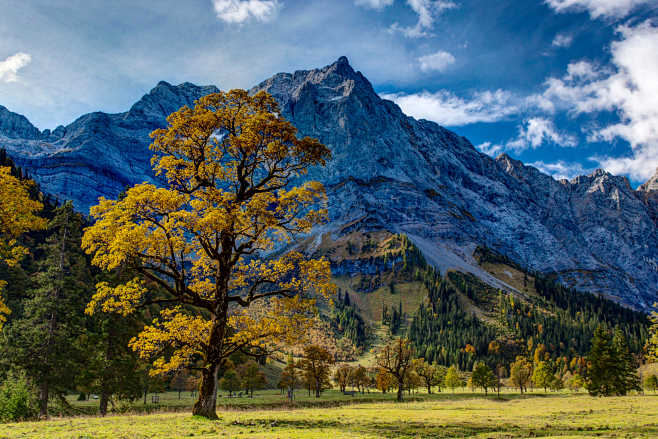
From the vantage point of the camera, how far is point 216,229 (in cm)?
1905

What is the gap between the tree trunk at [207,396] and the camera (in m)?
19.4

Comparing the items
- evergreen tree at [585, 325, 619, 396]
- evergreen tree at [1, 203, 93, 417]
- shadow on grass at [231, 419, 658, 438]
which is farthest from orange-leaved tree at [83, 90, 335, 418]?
evergreen tree at [585, 325, 619, 396]

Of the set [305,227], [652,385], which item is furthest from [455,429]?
[652,385]

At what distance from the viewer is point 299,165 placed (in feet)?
71.6

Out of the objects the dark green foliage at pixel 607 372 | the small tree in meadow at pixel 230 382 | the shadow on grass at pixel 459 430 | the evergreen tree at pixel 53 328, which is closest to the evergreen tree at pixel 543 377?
the dark green foliage at pixel 607 372

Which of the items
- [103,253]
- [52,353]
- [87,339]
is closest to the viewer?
[103,253]

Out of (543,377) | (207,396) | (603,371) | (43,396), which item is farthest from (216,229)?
(543,377)

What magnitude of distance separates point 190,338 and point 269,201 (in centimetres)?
808

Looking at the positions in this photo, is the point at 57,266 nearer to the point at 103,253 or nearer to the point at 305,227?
the point at 103,253

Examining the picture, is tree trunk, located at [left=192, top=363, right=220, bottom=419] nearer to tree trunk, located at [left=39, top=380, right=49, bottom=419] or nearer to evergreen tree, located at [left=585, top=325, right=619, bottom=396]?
tree trunk, located at [left=39, top=380, right=49, bottom=419]

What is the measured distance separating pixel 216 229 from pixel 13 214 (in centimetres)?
1159

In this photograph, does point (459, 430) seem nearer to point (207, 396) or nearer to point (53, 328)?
point (207, 396)

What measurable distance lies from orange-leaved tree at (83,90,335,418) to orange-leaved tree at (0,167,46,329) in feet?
14.1

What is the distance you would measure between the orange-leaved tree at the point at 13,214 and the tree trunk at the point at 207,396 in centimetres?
1100
